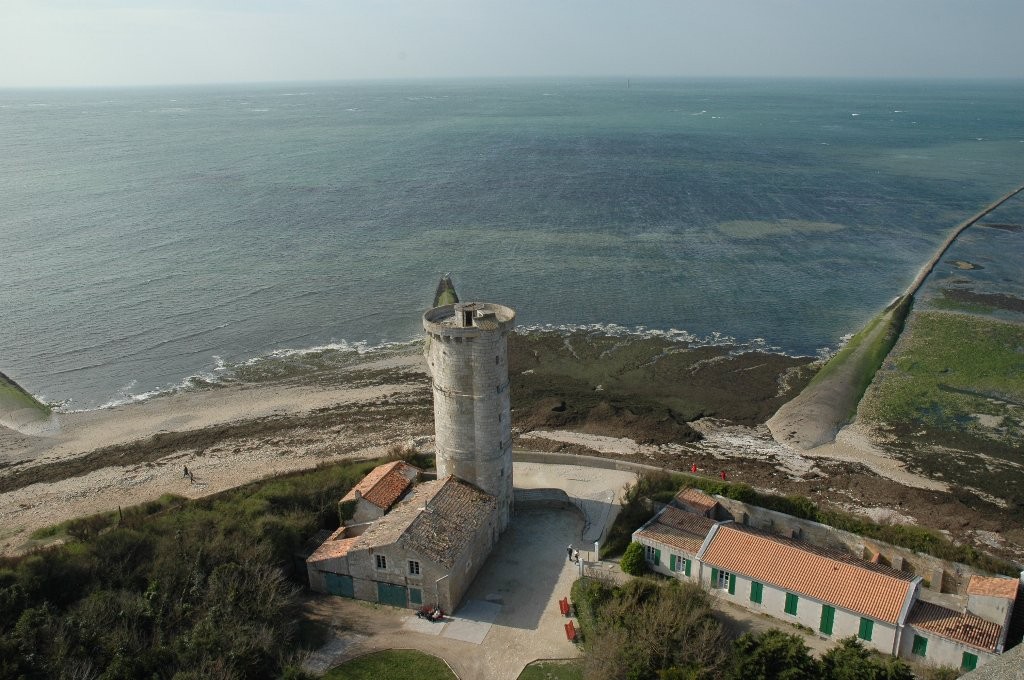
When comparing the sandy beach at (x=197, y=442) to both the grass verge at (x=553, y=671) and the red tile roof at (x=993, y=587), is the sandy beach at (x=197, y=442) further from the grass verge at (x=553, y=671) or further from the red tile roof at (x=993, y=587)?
the red tile roof at (x=993, y=587)

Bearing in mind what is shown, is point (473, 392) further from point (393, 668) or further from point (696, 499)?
point (696, 499)

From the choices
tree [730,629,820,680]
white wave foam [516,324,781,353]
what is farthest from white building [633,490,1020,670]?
white wave foam [516,324,781,353]

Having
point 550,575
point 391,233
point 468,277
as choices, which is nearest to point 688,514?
point 550,575

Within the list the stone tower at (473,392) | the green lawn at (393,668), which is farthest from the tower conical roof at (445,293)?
the green lawn at (393,668)

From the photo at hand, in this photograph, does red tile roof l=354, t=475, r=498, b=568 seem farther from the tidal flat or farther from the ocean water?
the ocean water

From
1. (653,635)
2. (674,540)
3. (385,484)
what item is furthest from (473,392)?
(653,635)

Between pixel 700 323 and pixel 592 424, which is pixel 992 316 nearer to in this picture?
pixel 700 323

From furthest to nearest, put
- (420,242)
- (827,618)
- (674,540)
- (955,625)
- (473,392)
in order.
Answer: (420,242)
(473,392)
(674,540)
(827,618)
(955,625)
